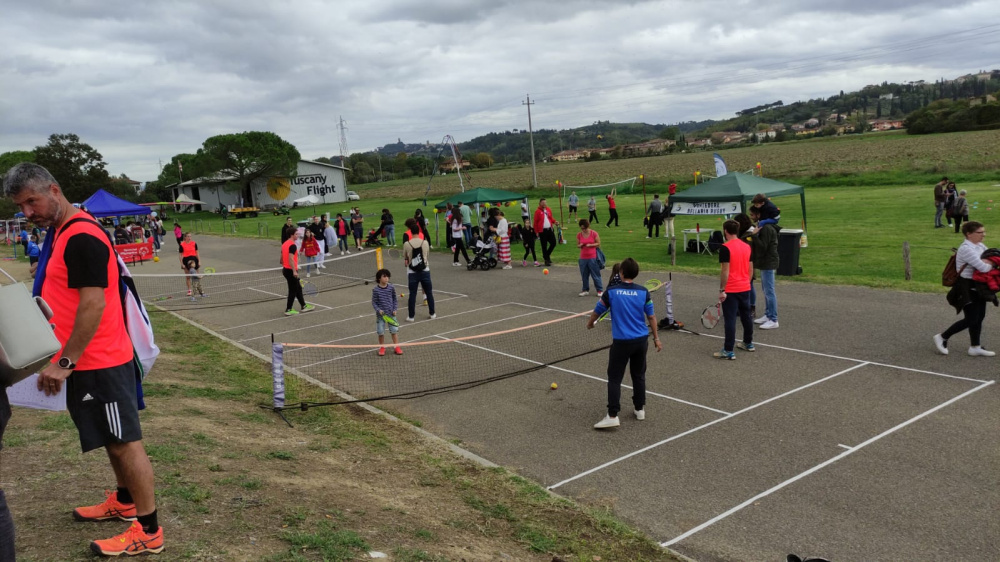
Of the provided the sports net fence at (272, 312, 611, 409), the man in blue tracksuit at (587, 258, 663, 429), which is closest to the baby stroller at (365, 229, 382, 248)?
the sports net fence at (272, 312, 611, 409)

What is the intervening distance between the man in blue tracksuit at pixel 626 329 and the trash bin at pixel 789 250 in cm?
1008

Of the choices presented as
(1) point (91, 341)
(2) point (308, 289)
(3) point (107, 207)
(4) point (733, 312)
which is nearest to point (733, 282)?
(4) point (733, 312)

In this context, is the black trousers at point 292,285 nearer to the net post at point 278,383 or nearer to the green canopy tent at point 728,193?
the net post at point 278,383

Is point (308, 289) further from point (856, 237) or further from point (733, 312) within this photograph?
point (856, 237)

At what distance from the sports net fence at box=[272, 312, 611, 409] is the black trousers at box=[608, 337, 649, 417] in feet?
7.18

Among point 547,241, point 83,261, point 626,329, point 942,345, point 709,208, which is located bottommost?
point 942,345

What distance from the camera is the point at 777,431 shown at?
7484 mm

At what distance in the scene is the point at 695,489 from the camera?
6.28m

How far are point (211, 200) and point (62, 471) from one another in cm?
8405

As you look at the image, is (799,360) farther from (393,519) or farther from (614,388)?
(393,519)

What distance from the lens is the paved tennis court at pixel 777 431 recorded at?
18.1 feet

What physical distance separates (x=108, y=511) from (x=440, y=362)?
6.92 m

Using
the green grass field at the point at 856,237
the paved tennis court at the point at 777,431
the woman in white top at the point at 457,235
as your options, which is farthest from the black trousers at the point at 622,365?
the woman in white top at the point at 457,235

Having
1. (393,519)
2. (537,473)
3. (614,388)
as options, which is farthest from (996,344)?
(393,519)
